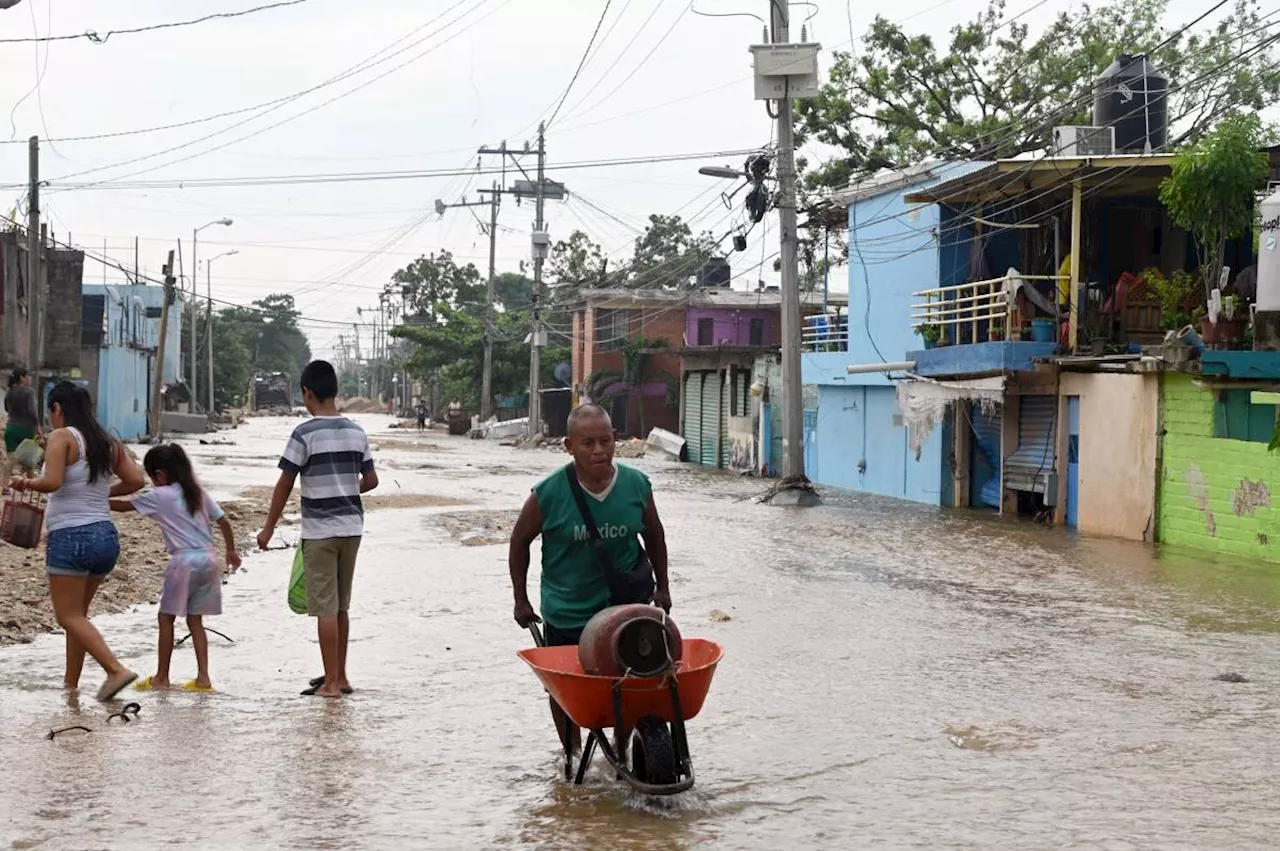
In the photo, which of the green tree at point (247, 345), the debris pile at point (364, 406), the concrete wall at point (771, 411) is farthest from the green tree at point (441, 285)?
the concrete wall at point (771, 411)

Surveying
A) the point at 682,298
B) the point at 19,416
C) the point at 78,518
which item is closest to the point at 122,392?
the point at 682,298

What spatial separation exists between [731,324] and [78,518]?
162ft

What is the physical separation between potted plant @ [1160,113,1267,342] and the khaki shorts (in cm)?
1381

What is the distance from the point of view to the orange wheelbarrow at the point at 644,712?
5934 mm

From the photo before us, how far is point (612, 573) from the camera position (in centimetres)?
647

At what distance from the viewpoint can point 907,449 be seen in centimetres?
2981

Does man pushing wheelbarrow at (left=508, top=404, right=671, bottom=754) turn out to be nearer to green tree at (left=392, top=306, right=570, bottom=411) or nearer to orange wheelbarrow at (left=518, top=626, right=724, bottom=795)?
orange wheelbarrow at (left=518, top=626, right=724, bottom=795)

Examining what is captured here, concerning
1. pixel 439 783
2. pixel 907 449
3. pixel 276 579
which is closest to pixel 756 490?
pixel 907 449

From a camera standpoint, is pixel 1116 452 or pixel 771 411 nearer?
pixel 1116 452

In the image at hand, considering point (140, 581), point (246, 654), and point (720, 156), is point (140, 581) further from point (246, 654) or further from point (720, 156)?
point (720, 156)

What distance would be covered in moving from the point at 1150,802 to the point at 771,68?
21.1 metres

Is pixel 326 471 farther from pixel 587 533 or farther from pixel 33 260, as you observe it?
pixel 33 260

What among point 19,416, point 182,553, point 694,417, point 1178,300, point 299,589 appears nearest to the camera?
point 299,589

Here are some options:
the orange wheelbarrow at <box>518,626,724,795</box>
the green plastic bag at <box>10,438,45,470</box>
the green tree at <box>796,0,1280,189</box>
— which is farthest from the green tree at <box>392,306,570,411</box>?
the orange wheelbarrow at <box>518,626,724,795</box>
